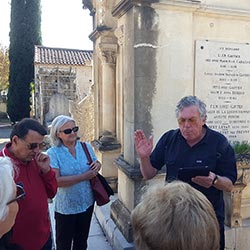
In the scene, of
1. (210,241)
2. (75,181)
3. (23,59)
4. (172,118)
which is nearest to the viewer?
(210,241)

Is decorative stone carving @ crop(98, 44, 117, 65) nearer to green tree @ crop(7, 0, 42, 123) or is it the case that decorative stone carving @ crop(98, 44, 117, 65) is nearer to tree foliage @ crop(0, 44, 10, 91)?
green tree @ crop(7, 0, 42, 123)

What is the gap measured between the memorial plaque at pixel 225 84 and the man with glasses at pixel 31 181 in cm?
200

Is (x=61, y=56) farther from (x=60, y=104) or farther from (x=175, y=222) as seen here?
(x=175, y=222)

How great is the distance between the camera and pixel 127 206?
3799 mm

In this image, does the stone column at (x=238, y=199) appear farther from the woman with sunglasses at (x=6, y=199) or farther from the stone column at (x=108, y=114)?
the woman with sunglasses at (x=6, y=199)

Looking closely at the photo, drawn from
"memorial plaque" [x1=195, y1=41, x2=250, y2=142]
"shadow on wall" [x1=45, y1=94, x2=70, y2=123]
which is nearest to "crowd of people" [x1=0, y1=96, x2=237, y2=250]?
"memorial plaque" [x1=195, y1=41, x2=250, y2=142]

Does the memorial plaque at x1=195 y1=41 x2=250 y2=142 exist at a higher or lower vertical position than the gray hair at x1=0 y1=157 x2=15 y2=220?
higher

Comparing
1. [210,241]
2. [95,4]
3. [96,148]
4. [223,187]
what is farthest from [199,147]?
[95,4]

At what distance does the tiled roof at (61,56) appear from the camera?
23.5 meters

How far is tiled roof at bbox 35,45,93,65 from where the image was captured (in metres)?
23.5

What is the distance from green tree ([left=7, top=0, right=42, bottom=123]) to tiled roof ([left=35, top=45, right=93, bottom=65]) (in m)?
3.55

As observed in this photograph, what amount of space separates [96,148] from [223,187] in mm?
3576

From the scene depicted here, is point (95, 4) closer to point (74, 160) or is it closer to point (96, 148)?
point (96, 148)

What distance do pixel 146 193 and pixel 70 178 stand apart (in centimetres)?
172
